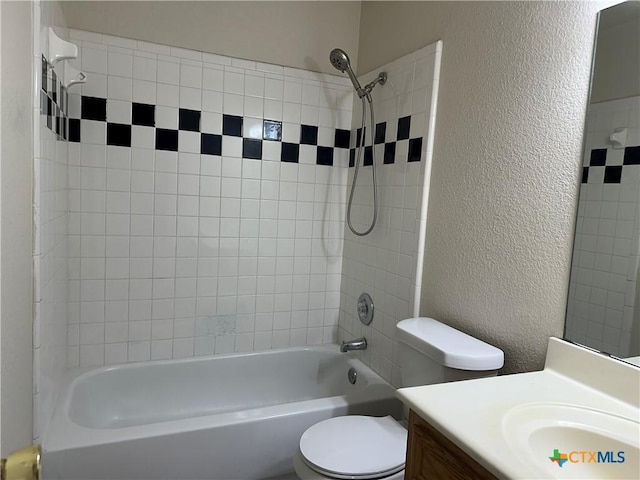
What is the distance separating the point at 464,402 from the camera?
40.3 inches

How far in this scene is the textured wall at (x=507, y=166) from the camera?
1.30m

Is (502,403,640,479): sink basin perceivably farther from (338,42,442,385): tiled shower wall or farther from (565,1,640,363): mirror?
(338,42,442,385): tiled shower wall

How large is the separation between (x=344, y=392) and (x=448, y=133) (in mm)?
1479

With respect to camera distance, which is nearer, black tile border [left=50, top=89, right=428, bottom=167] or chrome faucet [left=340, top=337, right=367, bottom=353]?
black tile border [left=50, top=89, right=428, bottom=167]

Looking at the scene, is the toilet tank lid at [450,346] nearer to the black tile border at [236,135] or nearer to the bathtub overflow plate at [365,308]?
the bathtub overflow plate at [365,308]

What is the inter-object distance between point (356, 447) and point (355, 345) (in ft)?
2.70

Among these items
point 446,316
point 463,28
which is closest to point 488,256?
point 446,316

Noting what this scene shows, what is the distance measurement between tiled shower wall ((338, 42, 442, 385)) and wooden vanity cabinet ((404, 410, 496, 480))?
91 cm

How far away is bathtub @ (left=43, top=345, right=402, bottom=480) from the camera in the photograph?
1591 millimetres

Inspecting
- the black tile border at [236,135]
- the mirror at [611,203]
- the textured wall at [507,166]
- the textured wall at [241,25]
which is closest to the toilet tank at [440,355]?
the textured wall at [507,166]

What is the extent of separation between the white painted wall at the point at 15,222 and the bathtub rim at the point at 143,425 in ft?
0.96

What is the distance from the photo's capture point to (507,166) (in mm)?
1489

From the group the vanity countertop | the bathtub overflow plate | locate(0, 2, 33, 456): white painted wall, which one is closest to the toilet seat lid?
the vanity countertop

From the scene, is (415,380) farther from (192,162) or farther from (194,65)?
(194,65)
